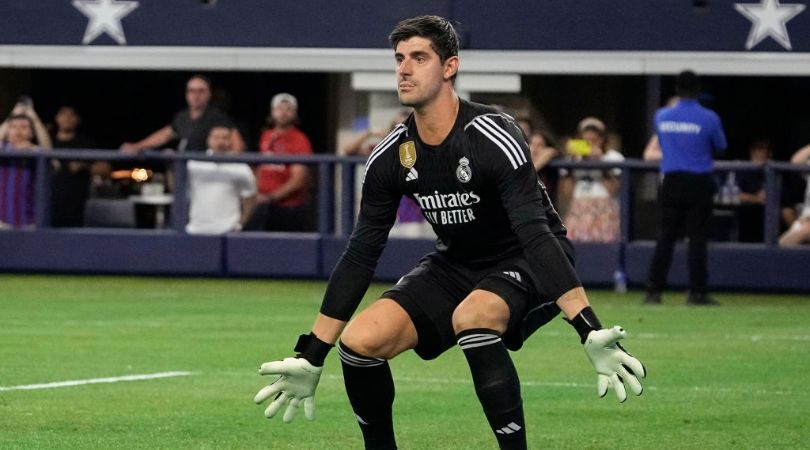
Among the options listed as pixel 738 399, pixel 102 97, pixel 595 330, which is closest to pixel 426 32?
pixel 595 330

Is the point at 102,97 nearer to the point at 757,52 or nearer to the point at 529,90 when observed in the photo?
the point at 529,90

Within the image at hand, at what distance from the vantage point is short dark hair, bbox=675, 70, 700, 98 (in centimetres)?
1650

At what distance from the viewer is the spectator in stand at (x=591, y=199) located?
18.7 meters

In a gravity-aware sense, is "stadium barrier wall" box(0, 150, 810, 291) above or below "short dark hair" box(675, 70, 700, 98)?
Answer: below

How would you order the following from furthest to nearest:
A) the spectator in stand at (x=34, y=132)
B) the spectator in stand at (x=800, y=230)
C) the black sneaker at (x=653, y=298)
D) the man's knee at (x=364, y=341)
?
1. the spectator in stand at (x=34, y=132)
2. the spectator in stand at (x=800, y=230)
3. the black sneaker at (x=653, y=298)
4. the man's knee at (x=364, y=341)

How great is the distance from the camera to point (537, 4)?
20.1 m

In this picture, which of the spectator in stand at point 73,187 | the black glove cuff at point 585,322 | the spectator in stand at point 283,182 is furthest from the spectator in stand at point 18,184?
the black glove cuff at point 585,322

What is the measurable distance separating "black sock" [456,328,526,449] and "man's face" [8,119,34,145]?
13554 millimetres

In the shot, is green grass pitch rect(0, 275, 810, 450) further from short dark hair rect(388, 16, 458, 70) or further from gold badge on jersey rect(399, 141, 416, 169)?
short dark hair rect(388, 16, 458, 70)

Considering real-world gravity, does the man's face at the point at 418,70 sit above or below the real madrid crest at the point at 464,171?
above

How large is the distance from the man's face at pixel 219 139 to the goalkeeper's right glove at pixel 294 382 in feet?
40.9

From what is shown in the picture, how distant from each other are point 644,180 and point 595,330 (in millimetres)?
12425

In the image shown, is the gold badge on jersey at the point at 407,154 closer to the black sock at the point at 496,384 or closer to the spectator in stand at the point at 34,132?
the black sock at the point at 496,384

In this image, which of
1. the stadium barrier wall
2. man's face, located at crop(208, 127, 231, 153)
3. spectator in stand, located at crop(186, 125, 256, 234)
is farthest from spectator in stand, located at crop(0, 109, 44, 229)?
man's face, located at crop(208, 127, 231, 153)
